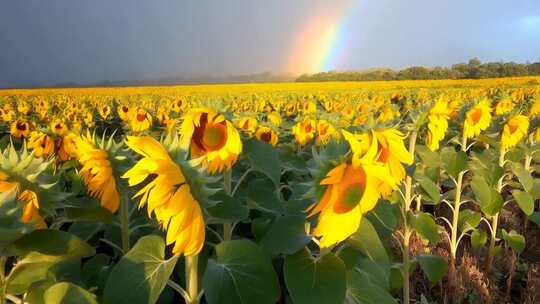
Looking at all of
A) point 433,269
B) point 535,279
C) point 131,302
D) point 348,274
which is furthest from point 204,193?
point 535,279

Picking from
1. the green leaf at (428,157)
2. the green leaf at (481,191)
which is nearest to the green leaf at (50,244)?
the green leaf at (428,157)

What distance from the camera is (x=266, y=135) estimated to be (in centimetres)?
365

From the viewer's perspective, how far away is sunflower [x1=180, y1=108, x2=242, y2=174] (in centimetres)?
204

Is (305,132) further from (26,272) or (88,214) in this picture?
(26,272)

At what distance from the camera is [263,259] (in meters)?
1.31

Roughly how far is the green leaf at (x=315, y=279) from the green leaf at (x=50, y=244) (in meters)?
0.55

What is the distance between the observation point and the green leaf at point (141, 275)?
3.90 feet

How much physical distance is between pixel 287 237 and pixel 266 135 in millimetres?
2243

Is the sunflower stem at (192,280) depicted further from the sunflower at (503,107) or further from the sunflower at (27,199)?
the sunflower at (503,107)

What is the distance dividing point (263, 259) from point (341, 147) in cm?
39

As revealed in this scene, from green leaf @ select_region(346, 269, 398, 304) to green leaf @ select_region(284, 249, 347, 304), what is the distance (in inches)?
6.3

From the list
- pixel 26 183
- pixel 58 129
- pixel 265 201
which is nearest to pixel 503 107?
pixel 58 129

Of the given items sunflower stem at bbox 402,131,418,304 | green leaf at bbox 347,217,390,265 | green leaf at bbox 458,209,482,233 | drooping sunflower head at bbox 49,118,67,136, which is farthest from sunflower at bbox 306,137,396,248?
drooping sunflower head at bbox 49,118,67,136

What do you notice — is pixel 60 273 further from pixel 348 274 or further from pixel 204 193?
pixel 348 274
